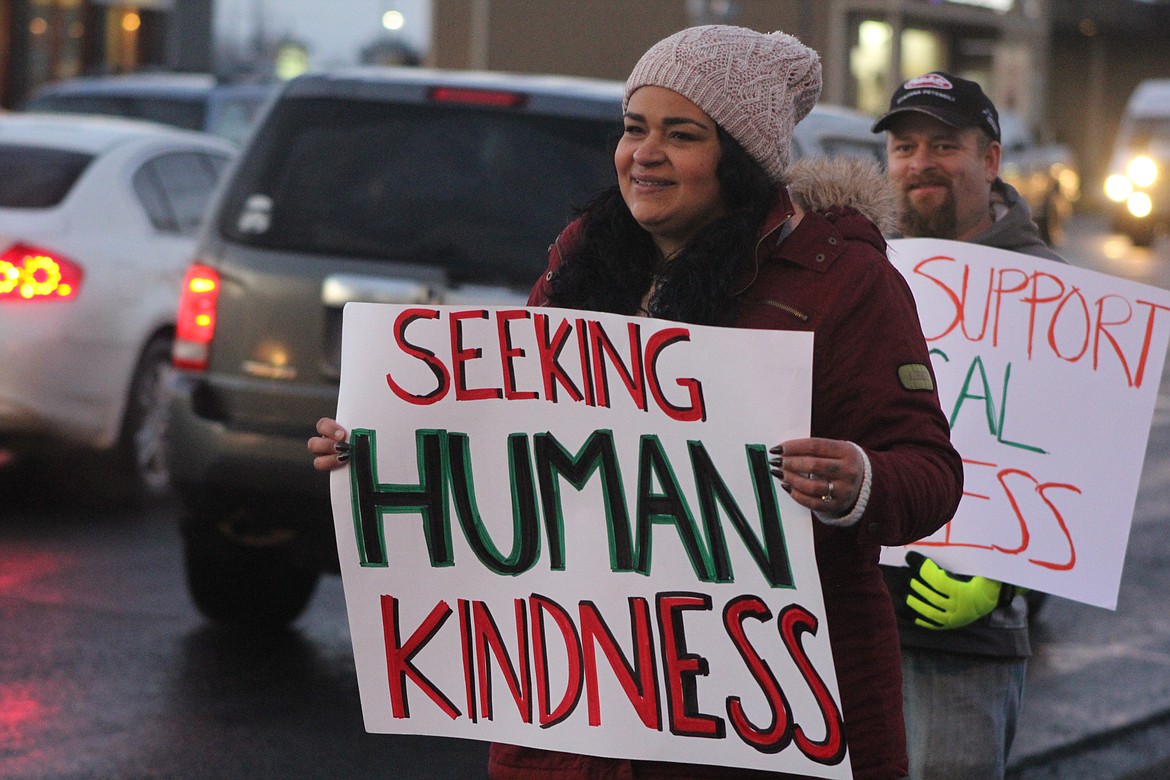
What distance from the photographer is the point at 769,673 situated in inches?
99.9

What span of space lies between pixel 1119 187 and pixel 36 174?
2726cm

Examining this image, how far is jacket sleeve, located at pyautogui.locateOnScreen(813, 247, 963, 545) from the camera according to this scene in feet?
8.20

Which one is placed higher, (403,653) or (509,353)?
(509,353)

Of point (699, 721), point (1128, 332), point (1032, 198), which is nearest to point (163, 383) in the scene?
point (1128, 332)

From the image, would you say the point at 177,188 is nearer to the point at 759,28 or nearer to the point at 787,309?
the point at 787,309

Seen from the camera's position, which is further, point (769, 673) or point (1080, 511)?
point (1080, 511)

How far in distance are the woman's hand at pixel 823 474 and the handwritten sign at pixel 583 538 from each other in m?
0.05

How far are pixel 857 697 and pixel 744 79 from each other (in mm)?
899

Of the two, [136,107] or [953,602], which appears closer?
[953,602]

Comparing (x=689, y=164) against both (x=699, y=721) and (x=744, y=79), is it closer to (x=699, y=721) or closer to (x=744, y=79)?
(x=744, y=79)

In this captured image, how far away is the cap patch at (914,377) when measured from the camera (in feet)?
8.24

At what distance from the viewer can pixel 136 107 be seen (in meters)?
13.0

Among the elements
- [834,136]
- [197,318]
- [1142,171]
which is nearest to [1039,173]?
[1142,171]

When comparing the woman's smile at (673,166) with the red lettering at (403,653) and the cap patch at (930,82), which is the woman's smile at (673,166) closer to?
the red lettering at (403,653)
